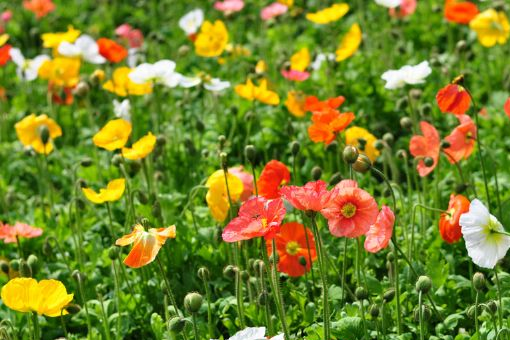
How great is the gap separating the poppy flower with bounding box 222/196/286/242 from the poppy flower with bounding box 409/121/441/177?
3.19 ft

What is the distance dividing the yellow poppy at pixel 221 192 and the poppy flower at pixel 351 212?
75 centimetres

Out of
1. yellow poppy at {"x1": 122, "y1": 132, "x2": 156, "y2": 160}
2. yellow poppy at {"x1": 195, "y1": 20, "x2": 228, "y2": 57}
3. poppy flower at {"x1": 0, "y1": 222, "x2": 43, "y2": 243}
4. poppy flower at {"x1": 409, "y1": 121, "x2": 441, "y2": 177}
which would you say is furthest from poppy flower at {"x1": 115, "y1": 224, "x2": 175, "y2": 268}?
yellow poppy at {"x1": 195, "y1": 20, "x2": 228, "y2": 57}

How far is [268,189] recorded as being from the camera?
2.85 metres

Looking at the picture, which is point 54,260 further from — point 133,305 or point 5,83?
point 5,83

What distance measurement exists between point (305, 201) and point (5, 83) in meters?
3.74

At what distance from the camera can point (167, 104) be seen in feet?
15.7

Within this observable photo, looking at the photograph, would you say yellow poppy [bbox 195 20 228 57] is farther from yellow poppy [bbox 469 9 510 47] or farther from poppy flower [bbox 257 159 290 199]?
poppy flower [bbox 257 159 290 199]

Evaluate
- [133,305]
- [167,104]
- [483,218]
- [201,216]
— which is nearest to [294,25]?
[167,104]

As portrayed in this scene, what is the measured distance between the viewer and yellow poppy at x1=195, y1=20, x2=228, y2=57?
4328 millimetres

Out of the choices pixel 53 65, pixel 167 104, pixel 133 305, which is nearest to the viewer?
pixel 133 305

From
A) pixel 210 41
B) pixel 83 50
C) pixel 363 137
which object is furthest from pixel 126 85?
pixel 363 137

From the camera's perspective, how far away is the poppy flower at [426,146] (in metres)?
3.15

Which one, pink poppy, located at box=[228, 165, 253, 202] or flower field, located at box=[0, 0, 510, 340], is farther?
pink poppy, located at box=[228, 165, 253, 202]

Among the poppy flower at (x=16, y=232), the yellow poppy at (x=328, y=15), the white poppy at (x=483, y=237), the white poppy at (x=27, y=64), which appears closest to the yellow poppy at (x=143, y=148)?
the poppy flower at (x=16, y=232)
